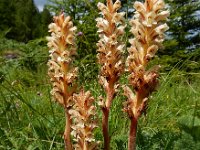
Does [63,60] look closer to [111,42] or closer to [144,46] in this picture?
[111,42]

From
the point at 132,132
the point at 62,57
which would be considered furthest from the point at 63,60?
the point at 132,132

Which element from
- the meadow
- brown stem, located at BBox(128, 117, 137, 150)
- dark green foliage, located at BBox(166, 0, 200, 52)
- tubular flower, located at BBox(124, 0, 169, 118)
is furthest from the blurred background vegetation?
dark green foliage, located at BBox(166, 0, 200, 52)

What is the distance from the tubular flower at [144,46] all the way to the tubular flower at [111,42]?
11 centimetres

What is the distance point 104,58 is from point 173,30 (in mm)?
27653

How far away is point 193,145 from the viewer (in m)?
2.38

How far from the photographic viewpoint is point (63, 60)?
1.88 meters

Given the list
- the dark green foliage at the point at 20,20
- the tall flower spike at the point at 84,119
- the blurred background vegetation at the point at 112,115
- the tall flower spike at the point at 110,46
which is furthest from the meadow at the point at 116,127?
the dark green foliage at the point at 20,20

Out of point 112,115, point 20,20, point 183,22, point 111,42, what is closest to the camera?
point 111,42

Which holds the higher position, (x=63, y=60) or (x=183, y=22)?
(x=183, y=22)

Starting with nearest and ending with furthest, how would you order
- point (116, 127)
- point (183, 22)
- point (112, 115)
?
point (116, 127)
point (112, 115)
point (183, 22)

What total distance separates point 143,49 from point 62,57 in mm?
382

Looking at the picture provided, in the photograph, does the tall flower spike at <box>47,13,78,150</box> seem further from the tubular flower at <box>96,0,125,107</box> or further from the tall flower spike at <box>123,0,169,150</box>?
the tall flower spike at <box>123,0,169,150</box>

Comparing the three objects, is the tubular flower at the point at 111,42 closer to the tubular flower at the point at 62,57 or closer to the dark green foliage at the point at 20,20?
the tubular flower at the point at 62,57

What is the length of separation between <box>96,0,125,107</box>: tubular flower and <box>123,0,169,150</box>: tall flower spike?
12cm
